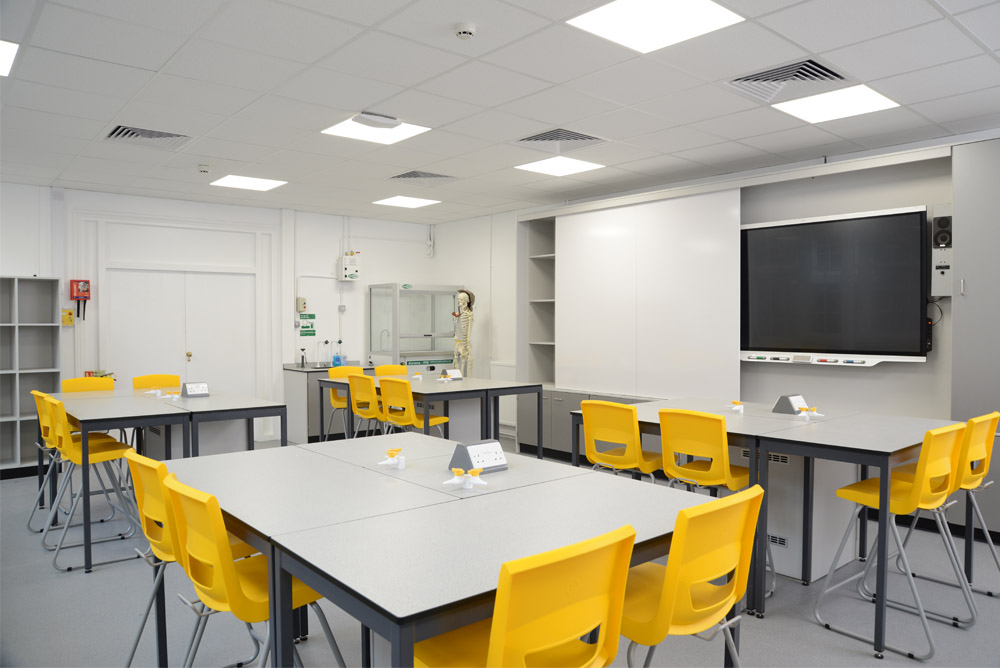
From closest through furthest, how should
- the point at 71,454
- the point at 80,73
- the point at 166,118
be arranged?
the point at 80,73 → the point at 71,454 → the point at 166,118

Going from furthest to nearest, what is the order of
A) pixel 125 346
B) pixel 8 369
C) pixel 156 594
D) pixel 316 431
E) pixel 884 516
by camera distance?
pixel 316 431
pixel 125 346
pixel 8 369
pixel 884 516
pixel 156 594

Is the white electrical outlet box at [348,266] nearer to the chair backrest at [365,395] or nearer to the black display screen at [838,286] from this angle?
the chair backrest at [365,395]

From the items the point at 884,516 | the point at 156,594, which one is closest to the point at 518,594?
the point at 156,594

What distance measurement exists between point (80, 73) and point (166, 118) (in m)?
0.79

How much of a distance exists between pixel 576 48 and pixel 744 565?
253 centimetres

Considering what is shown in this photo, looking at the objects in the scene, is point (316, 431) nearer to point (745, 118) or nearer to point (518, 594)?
point (745, 118)

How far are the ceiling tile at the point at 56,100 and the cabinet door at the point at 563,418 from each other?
4755 millimetres

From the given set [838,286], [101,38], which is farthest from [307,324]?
[838,286]

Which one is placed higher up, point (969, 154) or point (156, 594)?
point (969, 154)

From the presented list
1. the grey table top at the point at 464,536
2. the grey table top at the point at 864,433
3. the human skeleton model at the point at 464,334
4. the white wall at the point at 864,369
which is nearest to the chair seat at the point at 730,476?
the grey table top at the point at 864,433

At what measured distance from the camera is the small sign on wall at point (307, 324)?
8.27 meters

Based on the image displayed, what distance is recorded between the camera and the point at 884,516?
2.90 meters

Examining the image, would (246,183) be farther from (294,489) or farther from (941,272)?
(941,272)

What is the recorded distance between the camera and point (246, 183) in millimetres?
6551
